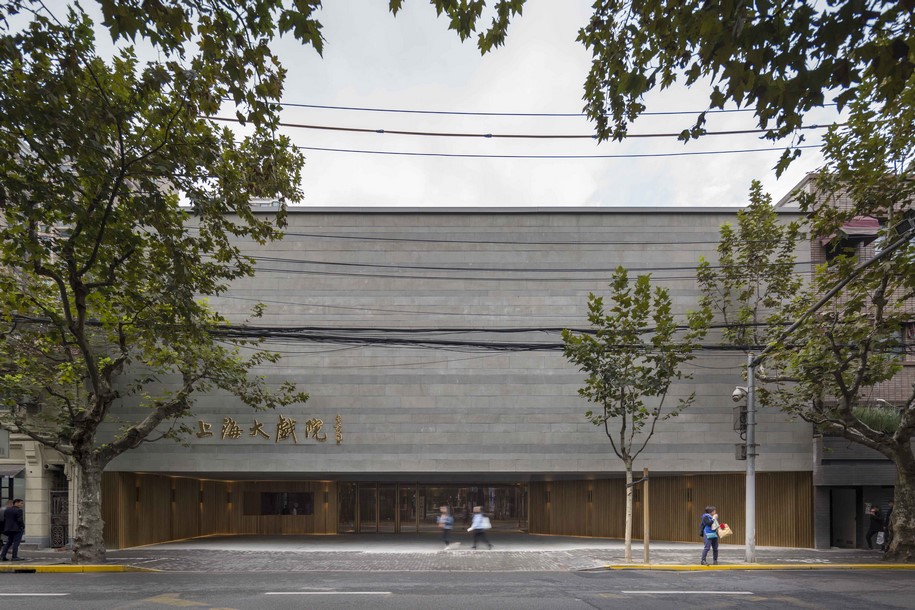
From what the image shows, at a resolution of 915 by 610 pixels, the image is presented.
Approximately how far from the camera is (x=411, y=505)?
29.6 meters

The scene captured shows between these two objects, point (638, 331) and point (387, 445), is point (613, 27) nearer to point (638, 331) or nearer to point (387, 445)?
point (638, 331)

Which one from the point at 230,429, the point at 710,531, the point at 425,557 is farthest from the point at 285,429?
the point at 710,531

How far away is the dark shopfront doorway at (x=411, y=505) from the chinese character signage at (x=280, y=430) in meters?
7.78

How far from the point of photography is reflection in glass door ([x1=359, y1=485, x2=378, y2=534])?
29.4 metres

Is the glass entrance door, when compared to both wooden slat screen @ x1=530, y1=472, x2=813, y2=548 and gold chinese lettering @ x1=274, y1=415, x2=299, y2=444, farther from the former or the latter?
gold chinese lettering @ x1=274, y1=415, x2=299, y2=444

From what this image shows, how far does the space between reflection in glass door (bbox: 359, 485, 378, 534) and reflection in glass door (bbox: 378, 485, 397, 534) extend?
16 cm

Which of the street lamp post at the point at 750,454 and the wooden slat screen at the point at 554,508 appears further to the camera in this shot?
the wooden slat screen at the point at 554,508

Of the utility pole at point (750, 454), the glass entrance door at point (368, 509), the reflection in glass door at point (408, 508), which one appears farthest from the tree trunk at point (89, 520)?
the utility pole at point (750, 454)

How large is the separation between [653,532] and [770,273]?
9.97 metres

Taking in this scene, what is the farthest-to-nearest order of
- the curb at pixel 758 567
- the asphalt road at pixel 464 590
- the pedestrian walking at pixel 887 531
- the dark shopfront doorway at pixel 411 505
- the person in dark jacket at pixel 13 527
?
the dark shopfront doorway at pixel 411 505, the pedestrian walking at pixel 887 531, the person in dark jacket at pixel 13 527, the curb at pixel 758 567, the asphalt road at pixel 464 590

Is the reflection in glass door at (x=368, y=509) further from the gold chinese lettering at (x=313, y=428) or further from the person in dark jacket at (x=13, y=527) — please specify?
the person in dark jacket at (x=13, y=527)

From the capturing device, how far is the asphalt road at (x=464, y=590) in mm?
11508

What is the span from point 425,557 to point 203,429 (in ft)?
26.5

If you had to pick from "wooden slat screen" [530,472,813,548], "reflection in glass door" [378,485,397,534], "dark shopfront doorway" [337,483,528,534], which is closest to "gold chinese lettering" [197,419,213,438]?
"dark shopfront doorway" [337,483,528,534]
